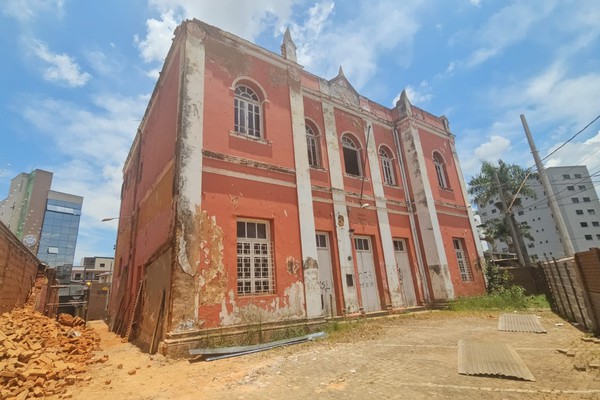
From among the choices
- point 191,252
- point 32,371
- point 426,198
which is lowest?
point 32,371

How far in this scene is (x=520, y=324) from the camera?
6855 millimetres

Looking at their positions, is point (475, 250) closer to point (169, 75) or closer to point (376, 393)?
point (376, 393)

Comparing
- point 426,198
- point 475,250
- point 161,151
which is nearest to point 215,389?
point 161,151

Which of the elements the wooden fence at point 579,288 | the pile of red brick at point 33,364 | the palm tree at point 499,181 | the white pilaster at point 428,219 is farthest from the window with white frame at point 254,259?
the palm tree at point 499,181

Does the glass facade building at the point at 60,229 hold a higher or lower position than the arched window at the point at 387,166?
higher

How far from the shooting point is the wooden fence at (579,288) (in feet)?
17.4

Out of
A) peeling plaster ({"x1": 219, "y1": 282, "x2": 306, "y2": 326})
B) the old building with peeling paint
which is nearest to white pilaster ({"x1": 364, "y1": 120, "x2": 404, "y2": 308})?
the old building with peeling paint

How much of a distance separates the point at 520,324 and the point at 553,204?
17.6 ft

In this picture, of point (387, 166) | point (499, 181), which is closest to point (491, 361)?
point (387, 166)

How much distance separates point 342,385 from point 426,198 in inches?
399

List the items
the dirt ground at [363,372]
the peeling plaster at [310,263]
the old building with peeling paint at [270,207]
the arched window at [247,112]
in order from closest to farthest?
the dirt ground at [363,372] → the old building with peeling paint at [270,207] → the peeling plaster at [310,263] → the arched window at [247,112]

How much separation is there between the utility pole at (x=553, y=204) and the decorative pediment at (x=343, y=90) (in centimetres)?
638

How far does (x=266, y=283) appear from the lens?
7.54 meters

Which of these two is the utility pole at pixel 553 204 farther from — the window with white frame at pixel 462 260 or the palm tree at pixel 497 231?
the palm tree at pixel 497 231
